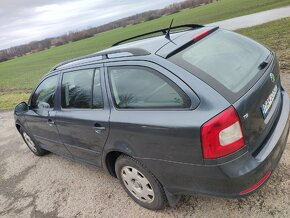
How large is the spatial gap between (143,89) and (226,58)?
90 cm

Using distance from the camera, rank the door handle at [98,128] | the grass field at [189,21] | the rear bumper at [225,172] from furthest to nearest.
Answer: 1. the grass field at [189,21]
2. the door handle at [98,128]
3. the rear bumper at [225,172]

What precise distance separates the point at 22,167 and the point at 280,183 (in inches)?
179

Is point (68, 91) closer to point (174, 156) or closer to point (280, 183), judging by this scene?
point (174, 156)

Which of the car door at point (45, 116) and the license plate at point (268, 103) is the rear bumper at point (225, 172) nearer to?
the license plate at point (268, 103)

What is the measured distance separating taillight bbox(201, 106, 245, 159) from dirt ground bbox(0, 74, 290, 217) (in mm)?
972

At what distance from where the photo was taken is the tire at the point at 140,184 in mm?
3268

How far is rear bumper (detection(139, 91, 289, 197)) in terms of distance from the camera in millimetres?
2625

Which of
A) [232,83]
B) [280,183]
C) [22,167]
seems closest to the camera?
[232,83]

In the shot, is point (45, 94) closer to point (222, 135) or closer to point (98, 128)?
point (98, 128)

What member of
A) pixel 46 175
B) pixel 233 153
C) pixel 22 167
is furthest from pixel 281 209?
pixel 22 167

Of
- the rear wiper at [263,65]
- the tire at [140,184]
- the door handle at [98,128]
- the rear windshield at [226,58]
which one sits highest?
the rear windshield at [226,58]

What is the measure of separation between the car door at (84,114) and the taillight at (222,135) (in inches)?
49.7

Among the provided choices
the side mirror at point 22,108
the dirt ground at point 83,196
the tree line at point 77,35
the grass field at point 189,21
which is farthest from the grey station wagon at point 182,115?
the tree line at point 77,35

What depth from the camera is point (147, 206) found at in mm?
3582
